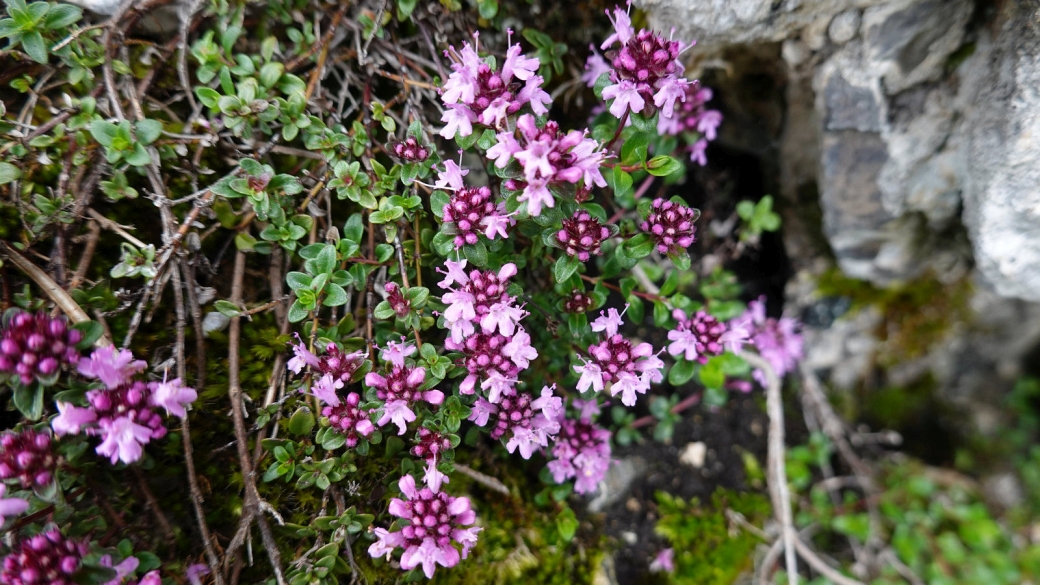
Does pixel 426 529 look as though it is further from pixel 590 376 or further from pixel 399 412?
pixel 590 376

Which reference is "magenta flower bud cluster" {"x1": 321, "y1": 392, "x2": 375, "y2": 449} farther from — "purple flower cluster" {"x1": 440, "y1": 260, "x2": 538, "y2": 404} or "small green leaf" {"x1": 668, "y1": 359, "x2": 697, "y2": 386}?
"small green leaf" {"x1": 668, "y1": 359, "x2": 697, "y2": 386}

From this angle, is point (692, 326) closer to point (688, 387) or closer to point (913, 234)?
point (688, 387)

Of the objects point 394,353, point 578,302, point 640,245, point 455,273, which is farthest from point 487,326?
point 640,245

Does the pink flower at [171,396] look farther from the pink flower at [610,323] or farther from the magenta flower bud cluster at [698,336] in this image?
the magenta flower bud cluster at [698,336]

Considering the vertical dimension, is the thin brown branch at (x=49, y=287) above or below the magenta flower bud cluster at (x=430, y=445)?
above

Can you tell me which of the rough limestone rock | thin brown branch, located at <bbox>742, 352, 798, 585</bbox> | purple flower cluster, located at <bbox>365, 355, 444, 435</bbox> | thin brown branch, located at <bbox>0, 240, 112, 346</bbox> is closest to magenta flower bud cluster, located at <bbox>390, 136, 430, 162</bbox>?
purple flower cluster, located at <bbox>365, 355, 444, 435</bbox>

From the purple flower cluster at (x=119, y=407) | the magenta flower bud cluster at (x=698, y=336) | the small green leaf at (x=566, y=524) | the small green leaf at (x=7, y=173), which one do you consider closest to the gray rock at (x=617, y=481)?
the small green leaf at (x=566, y=524)
